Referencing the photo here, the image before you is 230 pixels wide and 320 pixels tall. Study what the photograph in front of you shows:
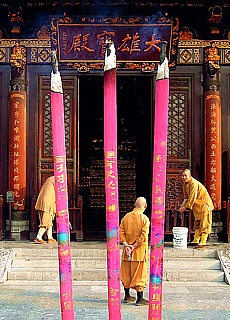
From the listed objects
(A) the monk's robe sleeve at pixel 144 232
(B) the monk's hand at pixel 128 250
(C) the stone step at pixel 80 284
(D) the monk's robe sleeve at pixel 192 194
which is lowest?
(C) the stone step at pixel 80 284

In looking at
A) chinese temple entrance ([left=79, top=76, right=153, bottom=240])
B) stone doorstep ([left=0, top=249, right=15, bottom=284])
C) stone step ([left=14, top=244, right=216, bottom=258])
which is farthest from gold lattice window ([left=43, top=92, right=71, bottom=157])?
chinese temple entrance ([left=79, top=76, right=153, bottom=240])

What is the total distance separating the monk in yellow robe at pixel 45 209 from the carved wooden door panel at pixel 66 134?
2.11ft

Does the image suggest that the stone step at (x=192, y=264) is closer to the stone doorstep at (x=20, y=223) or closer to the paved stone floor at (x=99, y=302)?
the paved stone floor at (x=99, y=302)

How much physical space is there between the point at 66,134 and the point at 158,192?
7.77 meters

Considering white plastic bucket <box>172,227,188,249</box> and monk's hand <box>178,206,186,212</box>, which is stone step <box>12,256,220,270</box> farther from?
monk's hand <box>178,206,186,212</box>

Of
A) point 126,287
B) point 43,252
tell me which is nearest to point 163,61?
point 126,287

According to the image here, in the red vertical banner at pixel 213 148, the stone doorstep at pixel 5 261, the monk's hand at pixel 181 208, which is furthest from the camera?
the red vertical banner at pixel 213 148

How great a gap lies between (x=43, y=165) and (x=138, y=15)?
3.18m

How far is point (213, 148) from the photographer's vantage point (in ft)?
35.4

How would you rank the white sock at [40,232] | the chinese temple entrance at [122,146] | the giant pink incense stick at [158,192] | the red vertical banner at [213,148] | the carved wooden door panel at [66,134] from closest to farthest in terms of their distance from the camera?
the giant pink incense stick at [158,192] → the white sock at [40,232] → the red vertical banner at [213,148] → the carved wooden door panel at [66,134] → the chinese temple entrance at [122,146]

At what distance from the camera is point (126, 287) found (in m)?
7.62

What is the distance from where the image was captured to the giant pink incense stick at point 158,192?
338 cm

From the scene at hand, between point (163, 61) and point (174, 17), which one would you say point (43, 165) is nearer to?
point (174, 17)

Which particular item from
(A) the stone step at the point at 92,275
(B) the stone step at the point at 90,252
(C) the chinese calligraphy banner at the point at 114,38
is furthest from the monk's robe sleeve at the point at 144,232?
(C) the chinese calligraphy banner at the point at 114,38
